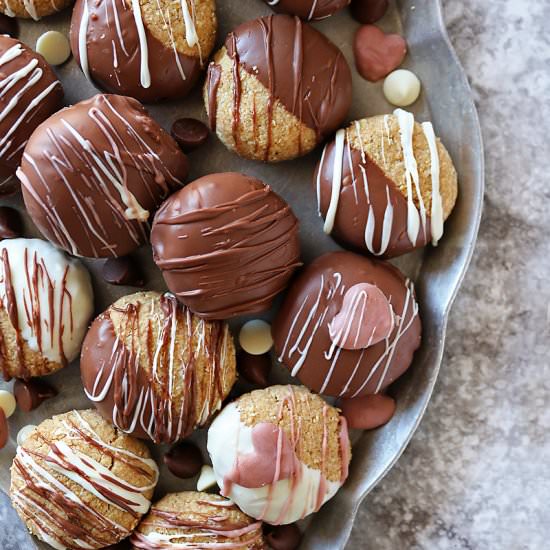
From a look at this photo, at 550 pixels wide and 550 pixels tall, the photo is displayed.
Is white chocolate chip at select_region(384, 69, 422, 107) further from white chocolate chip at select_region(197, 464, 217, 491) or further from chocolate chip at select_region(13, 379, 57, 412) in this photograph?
chocolate chip at select_region(13, 379, 57, 412)

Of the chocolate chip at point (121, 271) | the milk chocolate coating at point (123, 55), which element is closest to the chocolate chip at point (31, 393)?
the chocolate chip at point (121, 271)

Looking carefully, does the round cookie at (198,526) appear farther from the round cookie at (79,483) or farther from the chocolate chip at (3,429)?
the chocolate chip at (3,429)

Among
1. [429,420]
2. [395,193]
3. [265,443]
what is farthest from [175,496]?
[395,193]

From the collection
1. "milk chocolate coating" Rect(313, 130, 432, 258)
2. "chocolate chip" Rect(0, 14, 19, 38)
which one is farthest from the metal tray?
"milk chocolate coating" Rect(313, 130, 432, 258)

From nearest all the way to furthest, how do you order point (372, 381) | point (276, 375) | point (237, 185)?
point (237, 185), point (372, 381), point (276, 375)

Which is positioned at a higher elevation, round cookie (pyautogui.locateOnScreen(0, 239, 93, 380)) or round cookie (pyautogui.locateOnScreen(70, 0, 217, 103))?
round cookie (pyautogui.locateOnScreen(70, 0, 217, 103))

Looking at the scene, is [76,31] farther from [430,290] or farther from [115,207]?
[430,290]

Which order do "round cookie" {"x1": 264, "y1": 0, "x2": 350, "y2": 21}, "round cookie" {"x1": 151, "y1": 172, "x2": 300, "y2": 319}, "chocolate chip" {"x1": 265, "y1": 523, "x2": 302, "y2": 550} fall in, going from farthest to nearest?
1. "chocolate chip" {"x1": 265, "y1": 523, "x2": 302, "y2": 550}
2. "round cookie" {"x1": 264, "y1": 0, "x2": 350, "y2": 21}
3. "round cookie" {"x1": 151, "y1": 172, "x2": 300, "y2": 319}
